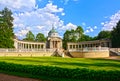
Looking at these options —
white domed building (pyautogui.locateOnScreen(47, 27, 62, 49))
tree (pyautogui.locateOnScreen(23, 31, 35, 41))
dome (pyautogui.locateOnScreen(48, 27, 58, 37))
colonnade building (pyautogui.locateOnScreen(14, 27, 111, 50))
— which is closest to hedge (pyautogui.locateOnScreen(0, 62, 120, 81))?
colonnade building (pyautogui.locateOnScreen(14, 27, 111, 50))

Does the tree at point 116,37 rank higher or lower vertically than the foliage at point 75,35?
lower

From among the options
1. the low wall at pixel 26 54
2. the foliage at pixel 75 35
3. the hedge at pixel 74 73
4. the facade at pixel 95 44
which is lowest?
the hedge at pixel 74 73

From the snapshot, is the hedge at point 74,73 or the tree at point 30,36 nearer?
the hedge at point 74,73

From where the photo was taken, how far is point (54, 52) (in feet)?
246

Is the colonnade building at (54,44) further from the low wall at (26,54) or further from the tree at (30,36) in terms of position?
the low wall at (26,54)

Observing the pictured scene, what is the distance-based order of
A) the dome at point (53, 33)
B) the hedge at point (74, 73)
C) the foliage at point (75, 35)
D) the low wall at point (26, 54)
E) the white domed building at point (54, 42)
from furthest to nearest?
the foliage at point (75, 35) < the dome at point (53, 33) < the white domed building at point (54, 42) < the low wall at point (26, 54) < the hedge at point (74, 73)

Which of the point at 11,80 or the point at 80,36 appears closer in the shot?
the point at 11,80

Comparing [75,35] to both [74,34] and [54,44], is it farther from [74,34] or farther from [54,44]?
[54,44]

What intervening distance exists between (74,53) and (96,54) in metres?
8.78

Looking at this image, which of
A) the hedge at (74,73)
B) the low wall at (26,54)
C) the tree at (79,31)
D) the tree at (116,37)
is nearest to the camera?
the hedge at (74,73)

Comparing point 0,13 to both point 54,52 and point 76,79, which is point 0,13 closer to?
point 54,52

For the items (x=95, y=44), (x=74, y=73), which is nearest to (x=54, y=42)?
(x=95, y=44)

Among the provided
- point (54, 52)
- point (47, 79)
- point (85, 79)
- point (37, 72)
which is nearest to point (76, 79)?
point (85, 79)

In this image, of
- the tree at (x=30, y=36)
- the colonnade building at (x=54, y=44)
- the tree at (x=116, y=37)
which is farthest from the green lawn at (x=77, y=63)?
the tree at (x=30, y=36)
